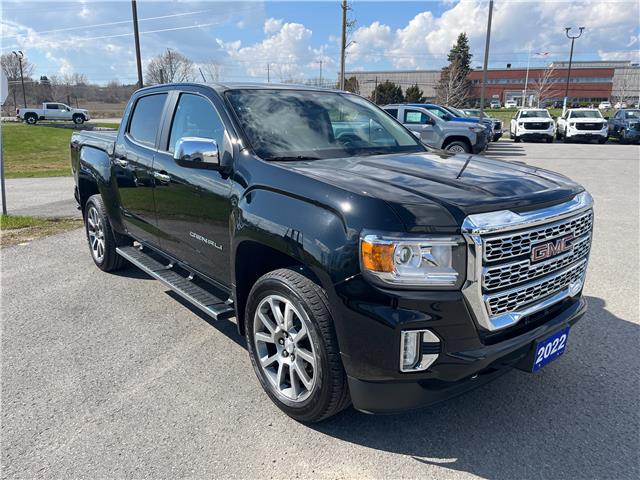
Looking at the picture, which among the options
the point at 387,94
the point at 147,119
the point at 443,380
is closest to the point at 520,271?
the point at 443,380

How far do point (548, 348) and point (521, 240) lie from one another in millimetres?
701

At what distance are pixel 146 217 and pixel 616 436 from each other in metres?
3.88

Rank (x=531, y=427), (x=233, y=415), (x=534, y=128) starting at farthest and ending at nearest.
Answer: (x=534, y=128)
(x=233, y=415)
(x=531, y=427)

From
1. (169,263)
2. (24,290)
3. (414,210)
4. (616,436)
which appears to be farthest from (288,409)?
(24,290)

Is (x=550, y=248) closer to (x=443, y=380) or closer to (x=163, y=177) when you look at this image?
(x=443, y=380)

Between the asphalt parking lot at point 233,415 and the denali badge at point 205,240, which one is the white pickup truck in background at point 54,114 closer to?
the asphalt parking lot at point 233,415

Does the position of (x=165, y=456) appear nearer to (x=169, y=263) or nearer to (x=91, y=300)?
(x=169, y=263)

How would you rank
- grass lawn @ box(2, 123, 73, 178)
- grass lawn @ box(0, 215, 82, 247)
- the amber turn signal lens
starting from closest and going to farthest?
1. the amber turn signal lens
2. grass lawn @ box(0, 215, 82, 247)
3. grass lawn @ box(2, 123, 73, 178)

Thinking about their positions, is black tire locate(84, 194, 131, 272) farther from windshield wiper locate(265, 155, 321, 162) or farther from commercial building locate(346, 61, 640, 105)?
commercial building locate(346, 61, 640, 105)

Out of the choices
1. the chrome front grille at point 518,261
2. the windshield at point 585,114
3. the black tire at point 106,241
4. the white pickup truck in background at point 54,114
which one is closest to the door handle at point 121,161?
the black tire at point 106,241

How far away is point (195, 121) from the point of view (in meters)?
3.84

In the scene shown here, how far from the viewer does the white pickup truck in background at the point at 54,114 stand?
44.9 meters

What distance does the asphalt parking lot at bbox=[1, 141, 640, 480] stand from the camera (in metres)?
2.52

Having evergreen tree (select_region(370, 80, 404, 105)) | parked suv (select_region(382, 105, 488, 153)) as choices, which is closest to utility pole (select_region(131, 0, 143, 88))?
parked suv (select_region(382, 105, 488, 153))
